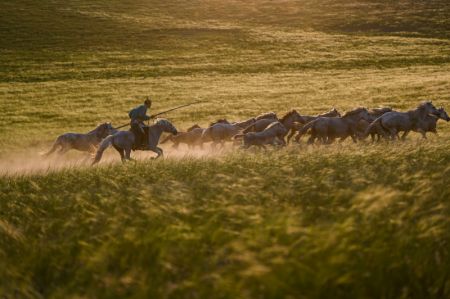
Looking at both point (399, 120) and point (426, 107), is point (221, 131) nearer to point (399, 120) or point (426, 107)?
point (399, 120)

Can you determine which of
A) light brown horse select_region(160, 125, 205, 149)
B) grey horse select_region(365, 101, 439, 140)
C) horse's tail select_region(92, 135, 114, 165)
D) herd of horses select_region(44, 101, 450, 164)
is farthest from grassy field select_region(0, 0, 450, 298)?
light brown horse select_region(160, 125, 205, 149)

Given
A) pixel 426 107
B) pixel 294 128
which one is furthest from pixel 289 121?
pixel 426 107

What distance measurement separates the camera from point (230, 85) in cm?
4431

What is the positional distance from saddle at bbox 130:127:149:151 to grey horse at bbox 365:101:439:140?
303 inches

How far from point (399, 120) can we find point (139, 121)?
918 centimetres

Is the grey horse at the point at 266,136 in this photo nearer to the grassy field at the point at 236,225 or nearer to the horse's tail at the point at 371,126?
the horse's tail at the point at 371,126

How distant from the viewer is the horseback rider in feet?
60.6

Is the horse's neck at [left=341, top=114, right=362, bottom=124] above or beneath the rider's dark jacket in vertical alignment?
beneath

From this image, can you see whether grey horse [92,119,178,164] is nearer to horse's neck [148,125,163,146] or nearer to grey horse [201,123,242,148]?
horse's neck [148,125,163,146]

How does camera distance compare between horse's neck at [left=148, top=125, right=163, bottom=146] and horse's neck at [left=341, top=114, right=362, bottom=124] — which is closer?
horse's neck at [left=148, top=125, right=163, bottom=146]

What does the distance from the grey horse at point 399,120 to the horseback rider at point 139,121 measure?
7769mm

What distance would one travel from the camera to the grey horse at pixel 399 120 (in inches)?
815

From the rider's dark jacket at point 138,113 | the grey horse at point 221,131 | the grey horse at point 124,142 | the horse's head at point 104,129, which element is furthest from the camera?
→ the grey horse at point 221,131

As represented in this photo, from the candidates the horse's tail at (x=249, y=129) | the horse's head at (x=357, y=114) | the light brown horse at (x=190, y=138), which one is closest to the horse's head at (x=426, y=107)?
the horse's head at (x=357, y=114)
